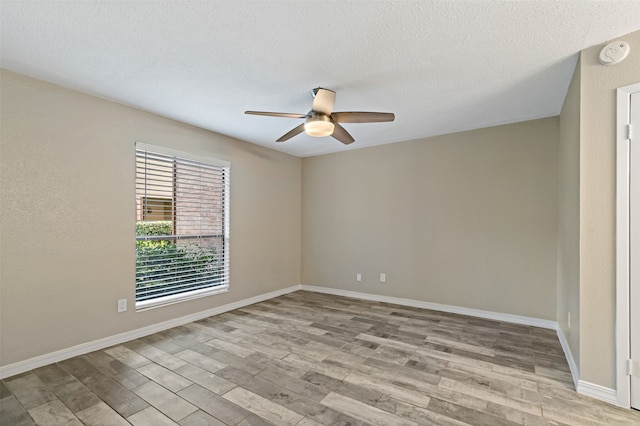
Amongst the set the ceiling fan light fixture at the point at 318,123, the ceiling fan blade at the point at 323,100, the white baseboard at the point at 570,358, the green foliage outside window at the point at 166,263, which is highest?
the ceiling fan blade at the point at 323,100

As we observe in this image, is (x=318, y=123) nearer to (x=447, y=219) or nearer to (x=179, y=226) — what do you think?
(x=179, y=226)

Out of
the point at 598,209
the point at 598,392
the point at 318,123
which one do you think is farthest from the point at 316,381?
the point at 598,209

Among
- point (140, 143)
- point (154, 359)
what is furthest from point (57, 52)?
point (154, 359)

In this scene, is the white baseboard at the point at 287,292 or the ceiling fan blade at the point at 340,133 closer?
the white baseboard at the point at 287,292

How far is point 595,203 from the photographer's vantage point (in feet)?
6.89

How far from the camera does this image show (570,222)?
256 cm

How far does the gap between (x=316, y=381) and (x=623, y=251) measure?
233 centimetres

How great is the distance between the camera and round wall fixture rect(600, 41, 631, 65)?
199cm

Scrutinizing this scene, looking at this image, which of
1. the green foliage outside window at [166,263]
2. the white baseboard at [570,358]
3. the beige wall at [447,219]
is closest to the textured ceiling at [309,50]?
the beige wall at [447,219]

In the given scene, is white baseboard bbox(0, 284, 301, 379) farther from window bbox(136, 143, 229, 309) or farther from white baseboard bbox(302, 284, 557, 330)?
white baseboard bbox(302, 284, 557, 330)

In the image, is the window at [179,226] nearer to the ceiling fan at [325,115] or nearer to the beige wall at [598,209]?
the ceiling fan at [325,115]

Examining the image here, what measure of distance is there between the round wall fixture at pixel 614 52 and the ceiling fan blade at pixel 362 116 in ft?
4.73

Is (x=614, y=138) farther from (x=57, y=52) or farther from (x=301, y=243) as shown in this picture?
(x=301, y=243)

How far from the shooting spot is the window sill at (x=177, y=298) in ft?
10.9
